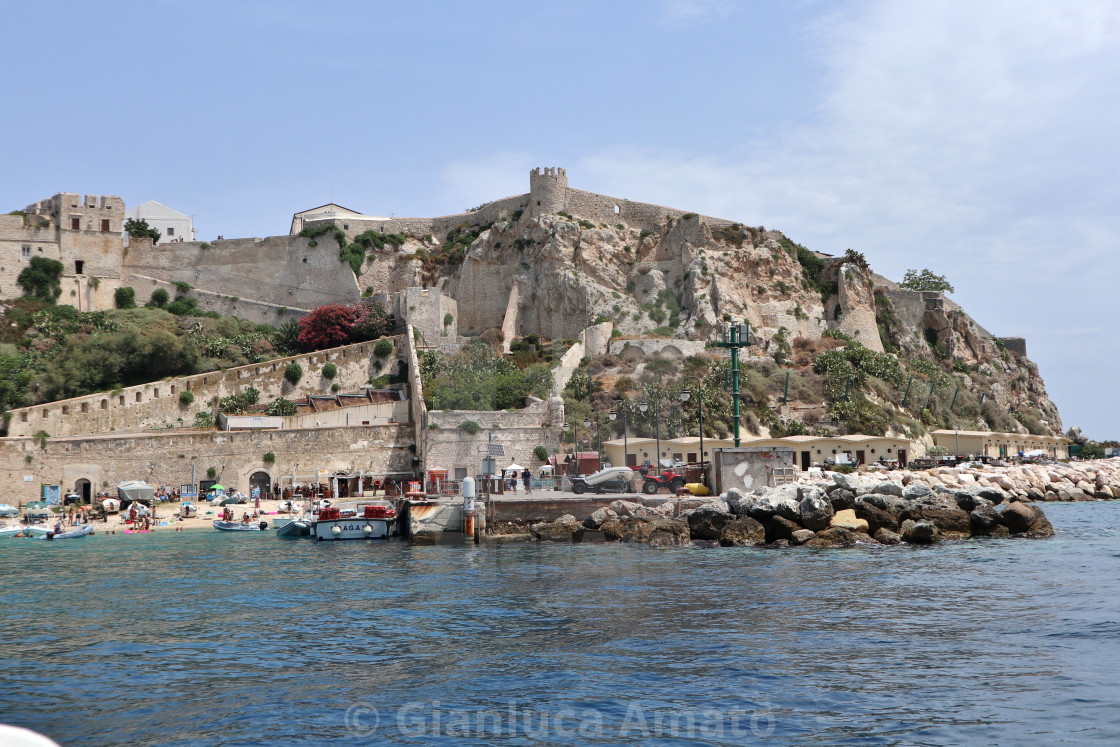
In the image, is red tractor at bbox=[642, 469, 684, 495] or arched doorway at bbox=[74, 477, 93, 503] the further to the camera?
arched doorway at bbox=[74, 477, 93, 503]

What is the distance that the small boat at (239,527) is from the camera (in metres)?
28.2

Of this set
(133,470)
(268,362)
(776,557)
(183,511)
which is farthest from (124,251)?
(776,557)

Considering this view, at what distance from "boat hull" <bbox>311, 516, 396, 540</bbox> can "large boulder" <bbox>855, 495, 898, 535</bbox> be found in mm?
12338

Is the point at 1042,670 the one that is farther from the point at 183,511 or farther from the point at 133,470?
the point at 133,470

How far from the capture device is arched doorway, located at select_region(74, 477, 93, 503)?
103ft

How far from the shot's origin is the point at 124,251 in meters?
47.9

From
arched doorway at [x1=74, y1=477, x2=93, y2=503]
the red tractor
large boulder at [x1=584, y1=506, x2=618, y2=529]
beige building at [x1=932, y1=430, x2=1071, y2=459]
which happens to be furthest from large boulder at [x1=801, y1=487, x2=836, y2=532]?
beige building at [x1=932, y1=430, x2=1071, y2=459]

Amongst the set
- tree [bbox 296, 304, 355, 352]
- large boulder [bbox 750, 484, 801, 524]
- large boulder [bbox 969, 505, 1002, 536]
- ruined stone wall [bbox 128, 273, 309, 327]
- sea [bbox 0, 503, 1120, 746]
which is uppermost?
ruined stone wall [bbox 128, 273, 309, 327]

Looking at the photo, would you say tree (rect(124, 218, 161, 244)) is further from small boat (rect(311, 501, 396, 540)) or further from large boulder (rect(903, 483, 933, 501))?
large boulder (rect(903, 483, 933, 501))

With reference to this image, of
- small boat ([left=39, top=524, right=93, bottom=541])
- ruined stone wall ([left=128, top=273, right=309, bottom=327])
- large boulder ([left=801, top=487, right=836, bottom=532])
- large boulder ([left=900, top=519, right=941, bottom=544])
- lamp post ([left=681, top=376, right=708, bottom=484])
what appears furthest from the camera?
ruined stone wall ([left=128, top=273, right=309, bottom=327])

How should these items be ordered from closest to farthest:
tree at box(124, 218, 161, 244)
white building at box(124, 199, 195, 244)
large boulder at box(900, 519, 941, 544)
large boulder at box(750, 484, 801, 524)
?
large boulder at box(900, 519, 941, 544) → large boulder at box(750, 484, 801, 524) → tree at box(124, 218, 161, 244) → white building at box(124, 199, 195, 244)

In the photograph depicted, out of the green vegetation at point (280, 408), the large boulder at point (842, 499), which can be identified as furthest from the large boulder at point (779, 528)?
the green vegetation at point (280, 408)

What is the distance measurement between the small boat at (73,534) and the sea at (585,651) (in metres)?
9.66

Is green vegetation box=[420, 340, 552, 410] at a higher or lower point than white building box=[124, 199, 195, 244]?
lower
